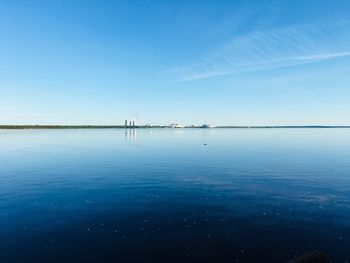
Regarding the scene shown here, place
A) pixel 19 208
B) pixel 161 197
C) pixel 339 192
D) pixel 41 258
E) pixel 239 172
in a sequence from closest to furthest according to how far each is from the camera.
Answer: pixel 41 258 → pixel 19 208 → pixel 161 197 → pixel 339 192 → pixel 239 172

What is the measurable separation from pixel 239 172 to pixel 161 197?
21.1 meters

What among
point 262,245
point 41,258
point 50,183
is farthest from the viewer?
point 50,183

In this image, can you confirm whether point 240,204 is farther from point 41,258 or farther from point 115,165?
point 115,165

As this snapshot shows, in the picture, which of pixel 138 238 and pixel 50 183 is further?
pixel 50 183

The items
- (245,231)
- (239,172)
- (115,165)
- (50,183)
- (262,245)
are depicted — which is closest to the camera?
(262,245)

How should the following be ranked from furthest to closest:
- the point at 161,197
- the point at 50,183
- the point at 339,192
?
the point at 50,183
the point at 339,192
the point at 161,197

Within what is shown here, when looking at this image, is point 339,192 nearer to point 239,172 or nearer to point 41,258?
point 239,172

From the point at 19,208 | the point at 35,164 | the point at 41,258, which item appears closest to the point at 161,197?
the point at 19,208

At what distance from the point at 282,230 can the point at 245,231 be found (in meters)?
2.88

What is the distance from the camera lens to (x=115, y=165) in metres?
60.4

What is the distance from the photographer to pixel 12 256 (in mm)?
18891

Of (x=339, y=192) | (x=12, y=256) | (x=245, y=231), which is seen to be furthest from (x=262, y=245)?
(x=339, y=192)

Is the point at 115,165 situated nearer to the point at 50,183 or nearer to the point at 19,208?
the point at 50,183

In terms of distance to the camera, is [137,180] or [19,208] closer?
[19,208]
